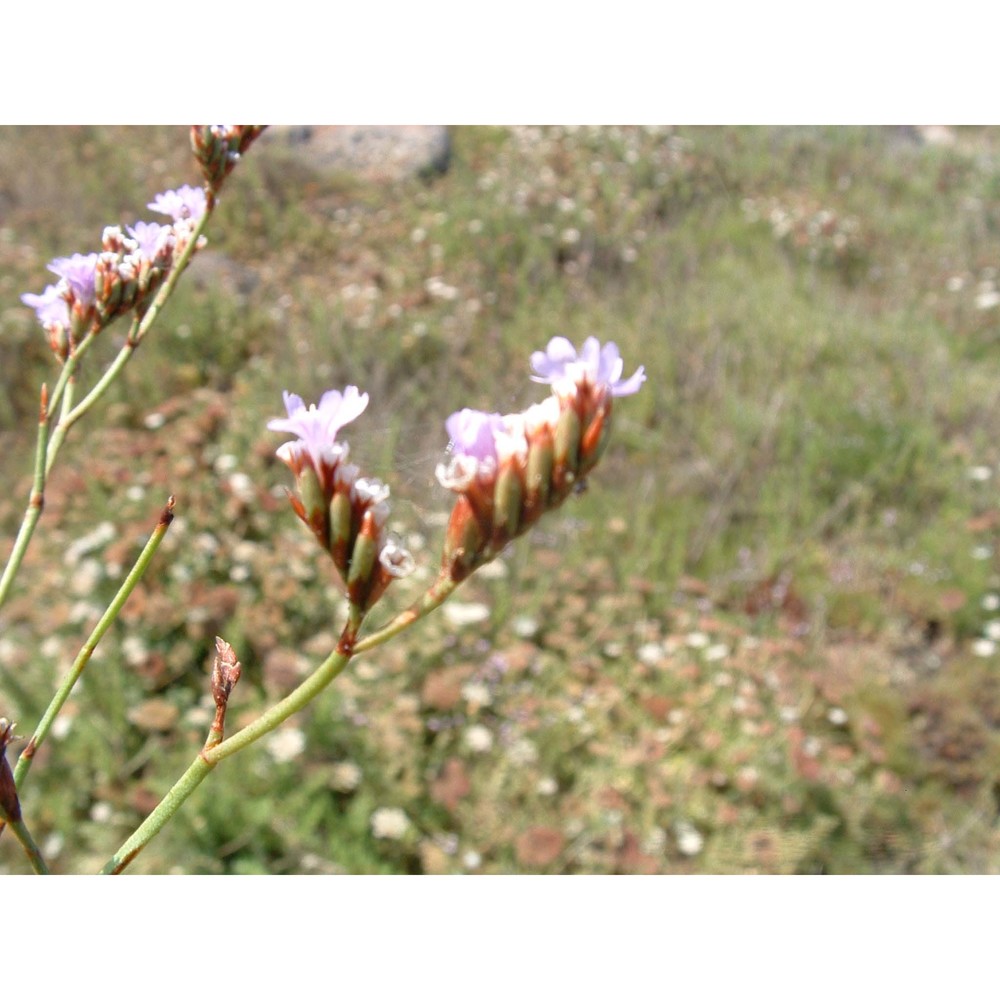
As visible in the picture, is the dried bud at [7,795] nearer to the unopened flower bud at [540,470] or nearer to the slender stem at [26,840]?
the slender stem at [26,840]

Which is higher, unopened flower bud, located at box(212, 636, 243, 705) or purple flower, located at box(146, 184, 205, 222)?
purple flower, located at box(146, 184, 205, 222)

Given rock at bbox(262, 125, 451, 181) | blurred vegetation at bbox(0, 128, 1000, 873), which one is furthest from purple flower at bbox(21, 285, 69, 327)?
rock at bbox(262, 125, 451, 181)

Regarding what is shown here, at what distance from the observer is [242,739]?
0.74 feet

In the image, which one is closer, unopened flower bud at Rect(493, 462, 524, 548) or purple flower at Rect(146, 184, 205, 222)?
unopened flower bud at Rect(493, 462, 524, 548)

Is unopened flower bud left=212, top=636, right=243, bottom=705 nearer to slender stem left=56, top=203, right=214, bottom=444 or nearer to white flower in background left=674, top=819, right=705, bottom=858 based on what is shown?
slender stem left=56, top=203, right=214, bottom=444

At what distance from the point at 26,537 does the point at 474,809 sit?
955mm

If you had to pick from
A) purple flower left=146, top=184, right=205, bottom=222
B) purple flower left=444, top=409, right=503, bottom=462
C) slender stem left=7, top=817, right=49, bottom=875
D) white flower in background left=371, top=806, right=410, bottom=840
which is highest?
purple flower left=146, top=184, right=205, bottom=222

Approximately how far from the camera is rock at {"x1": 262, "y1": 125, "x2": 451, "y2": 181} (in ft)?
8.21

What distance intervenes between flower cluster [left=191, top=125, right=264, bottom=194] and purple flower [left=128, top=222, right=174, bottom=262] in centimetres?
3

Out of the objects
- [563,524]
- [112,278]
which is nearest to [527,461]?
[112,278]

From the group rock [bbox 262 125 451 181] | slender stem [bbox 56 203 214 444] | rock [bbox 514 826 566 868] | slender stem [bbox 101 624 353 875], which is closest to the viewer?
slender stem [bbox 101 624 353 875]

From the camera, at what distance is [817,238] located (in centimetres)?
248
